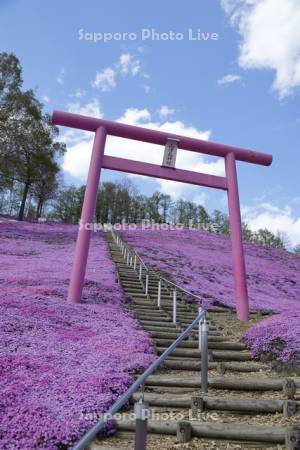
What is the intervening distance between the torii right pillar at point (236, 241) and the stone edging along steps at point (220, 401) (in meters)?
2.39

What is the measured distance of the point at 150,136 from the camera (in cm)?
1338

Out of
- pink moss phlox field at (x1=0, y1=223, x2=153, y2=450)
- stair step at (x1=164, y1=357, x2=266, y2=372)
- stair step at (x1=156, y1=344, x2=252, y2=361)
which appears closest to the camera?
pink moss phlox field at (x1=0, y1=223, x2=153, y2=450)

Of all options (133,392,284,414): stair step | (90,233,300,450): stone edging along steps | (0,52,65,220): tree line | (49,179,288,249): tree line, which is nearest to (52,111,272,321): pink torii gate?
(90,233,300,450): stone edging along steps

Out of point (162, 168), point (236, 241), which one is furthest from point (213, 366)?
point (162, 168)

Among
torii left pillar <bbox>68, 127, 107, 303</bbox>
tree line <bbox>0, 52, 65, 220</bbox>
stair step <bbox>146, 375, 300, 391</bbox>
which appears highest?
tree line <bbox>0, 52, 65, 220</bbox>

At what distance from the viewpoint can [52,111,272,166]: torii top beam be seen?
12.9 m

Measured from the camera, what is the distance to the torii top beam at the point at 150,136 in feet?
42.2

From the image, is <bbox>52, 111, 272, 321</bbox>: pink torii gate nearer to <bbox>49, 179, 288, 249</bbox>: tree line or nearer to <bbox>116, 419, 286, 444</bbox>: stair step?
<bbox>116, 419, 286, 444</bbox>: stair step

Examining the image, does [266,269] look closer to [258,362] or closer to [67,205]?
[258,362]

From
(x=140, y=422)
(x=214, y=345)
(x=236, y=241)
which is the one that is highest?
(x=236, y=241)

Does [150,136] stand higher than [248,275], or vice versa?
[150,136]

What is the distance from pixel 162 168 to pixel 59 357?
24.8ft

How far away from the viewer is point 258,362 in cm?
830

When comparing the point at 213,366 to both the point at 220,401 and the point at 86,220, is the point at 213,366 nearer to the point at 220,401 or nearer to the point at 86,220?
the point at 220,401
